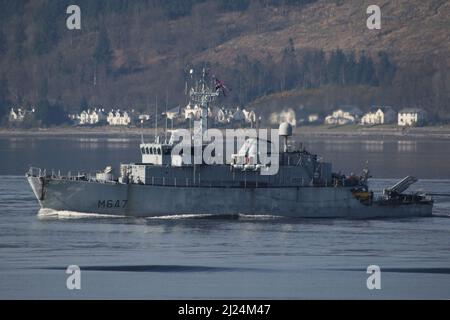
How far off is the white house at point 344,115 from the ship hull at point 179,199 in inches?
4334

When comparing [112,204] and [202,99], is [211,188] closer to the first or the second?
[112,204]

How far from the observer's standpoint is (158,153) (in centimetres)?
7694

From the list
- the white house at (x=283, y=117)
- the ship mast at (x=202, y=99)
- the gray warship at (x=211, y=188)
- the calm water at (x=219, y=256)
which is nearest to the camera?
the calm water at (x=219, y=256)

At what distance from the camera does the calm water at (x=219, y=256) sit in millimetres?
54656

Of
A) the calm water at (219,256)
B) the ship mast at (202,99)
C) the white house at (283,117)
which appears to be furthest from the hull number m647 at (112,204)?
the white house at (283,117)

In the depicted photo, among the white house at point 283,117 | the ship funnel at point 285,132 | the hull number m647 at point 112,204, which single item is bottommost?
the hull number m647 at point 112,204

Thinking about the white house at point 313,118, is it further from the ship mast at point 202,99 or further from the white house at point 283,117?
the ship mast at point 202,99

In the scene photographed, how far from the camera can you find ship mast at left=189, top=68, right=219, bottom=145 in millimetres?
77750

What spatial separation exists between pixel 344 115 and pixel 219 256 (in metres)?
130

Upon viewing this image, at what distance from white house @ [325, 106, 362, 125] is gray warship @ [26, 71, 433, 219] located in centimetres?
10886
